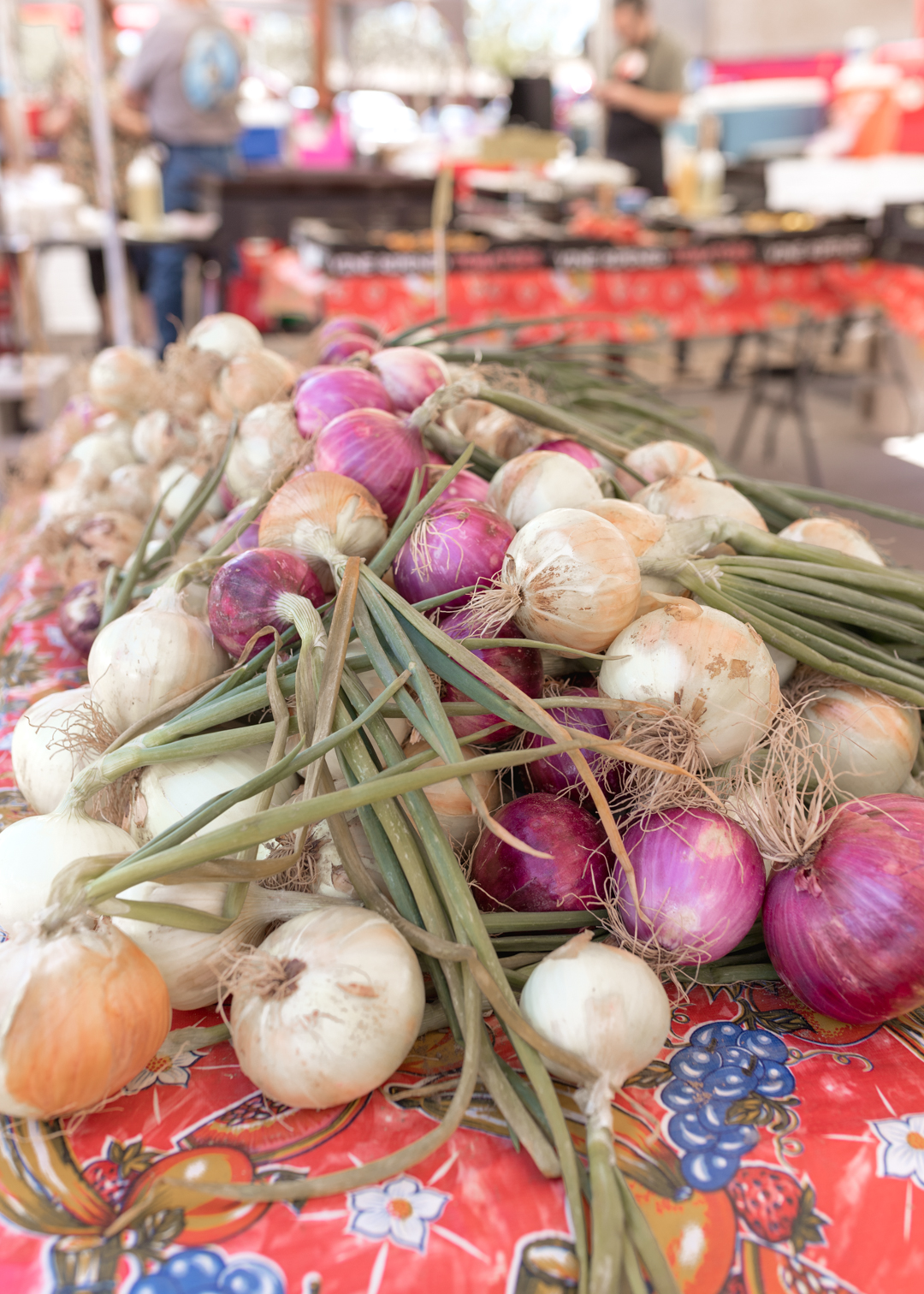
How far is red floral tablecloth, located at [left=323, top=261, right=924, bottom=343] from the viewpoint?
12.6 ft

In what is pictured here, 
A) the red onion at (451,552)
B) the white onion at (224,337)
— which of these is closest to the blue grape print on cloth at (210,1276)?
the red onion at (451,552)

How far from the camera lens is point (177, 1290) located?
573mm

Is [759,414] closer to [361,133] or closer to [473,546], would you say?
[473,546]

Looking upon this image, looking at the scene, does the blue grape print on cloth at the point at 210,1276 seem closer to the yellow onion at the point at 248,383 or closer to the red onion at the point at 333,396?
the red onion at the point at 333,396

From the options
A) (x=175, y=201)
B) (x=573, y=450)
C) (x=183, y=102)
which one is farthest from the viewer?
(x=175, y=201)

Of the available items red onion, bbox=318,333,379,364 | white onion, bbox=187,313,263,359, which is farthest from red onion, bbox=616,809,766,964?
white onion, bbox=187,313,263,359

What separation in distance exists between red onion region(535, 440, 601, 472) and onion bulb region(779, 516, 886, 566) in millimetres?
241

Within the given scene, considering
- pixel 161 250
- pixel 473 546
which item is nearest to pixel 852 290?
pixel 161 250

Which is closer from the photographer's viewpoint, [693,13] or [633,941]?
[633,941]

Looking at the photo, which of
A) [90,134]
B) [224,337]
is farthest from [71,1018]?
[90,134]

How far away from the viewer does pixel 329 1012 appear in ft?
2.15

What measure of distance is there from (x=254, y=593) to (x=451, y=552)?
185 millimetres

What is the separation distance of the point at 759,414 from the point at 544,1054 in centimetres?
563

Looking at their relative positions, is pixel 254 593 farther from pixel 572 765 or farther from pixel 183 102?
pixel 183 102
